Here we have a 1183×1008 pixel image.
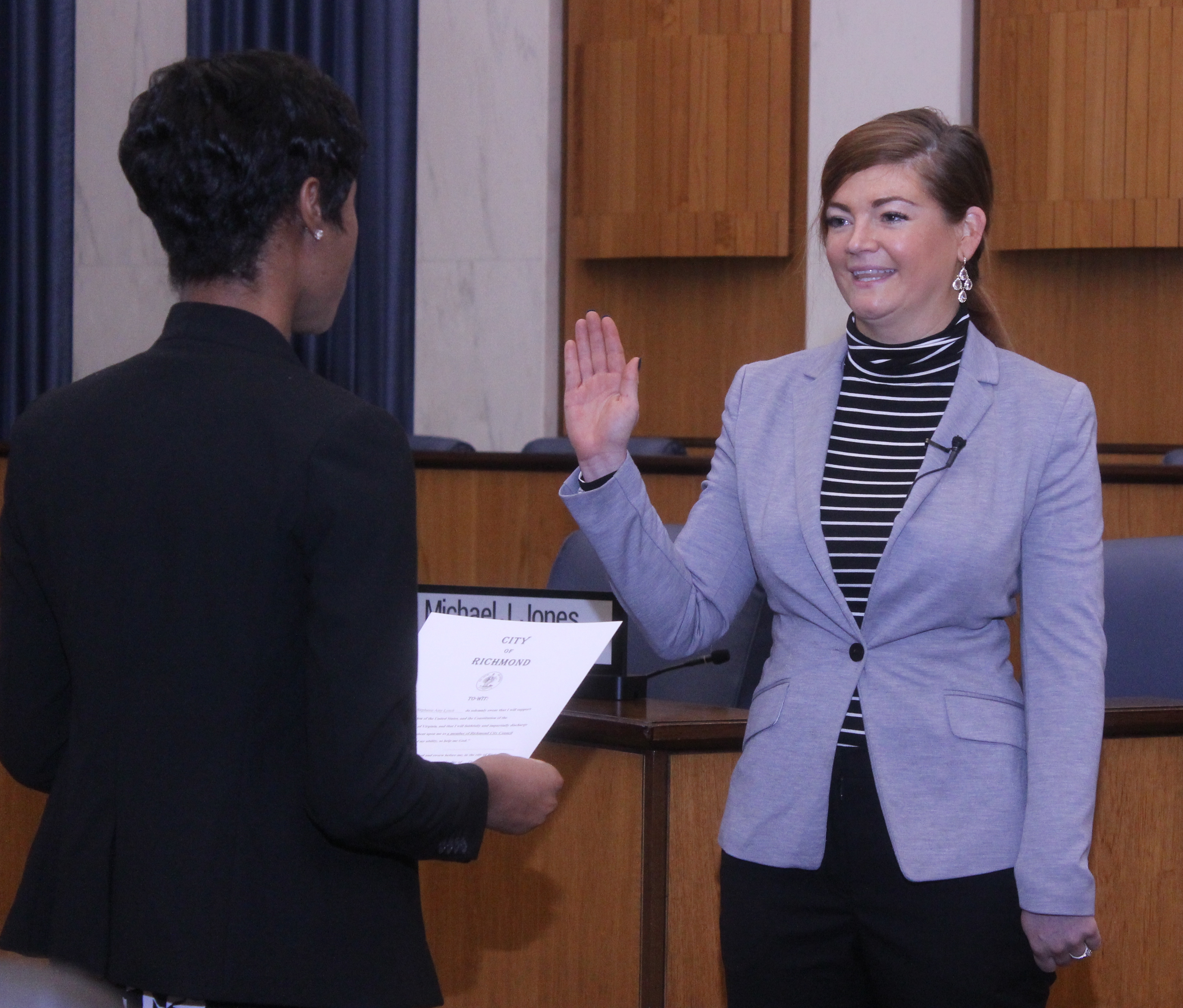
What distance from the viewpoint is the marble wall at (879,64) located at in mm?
5617

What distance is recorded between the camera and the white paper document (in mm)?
1342

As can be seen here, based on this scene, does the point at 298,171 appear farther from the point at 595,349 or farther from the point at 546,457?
the point at 546,457

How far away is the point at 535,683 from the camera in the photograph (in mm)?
1401

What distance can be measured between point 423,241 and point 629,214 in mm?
923

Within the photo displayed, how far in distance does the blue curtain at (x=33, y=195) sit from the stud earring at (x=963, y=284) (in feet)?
17.9

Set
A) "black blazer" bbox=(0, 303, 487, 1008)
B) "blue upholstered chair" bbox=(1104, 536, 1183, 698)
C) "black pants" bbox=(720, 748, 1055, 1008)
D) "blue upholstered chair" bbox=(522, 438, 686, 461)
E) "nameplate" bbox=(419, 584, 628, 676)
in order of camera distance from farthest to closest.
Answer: "blue upholstered chair" bbox=(522, 438, 686, 461) → "blue upholstered chair" bbox=(1104, 536, 1183, 698) → "nameplate" bbox=(419, 584, 628, 676) → "black pants" bbox=(720, 748, 1055, 1008) → "black blazer" bbox=(0, 303, 487, 1008)

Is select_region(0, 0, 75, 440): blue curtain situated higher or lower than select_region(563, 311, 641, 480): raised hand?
higher

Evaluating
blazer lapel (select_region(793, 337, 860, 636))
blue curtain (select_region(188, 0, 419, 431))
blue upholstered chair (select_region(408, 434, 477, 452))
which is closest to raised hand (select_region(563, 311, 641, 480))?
blazer lapel (select_region(793, 337, 860, 636))

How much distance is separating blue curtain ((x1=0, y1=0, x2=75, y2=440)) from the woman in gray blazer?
538 cm

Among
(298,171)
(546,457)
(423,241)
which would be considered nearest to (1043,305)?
(423,241)

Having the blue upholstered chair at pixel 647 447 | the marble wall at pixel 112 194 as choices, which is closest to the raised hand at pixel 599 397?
the blue upholstered chair at pixel 647 447

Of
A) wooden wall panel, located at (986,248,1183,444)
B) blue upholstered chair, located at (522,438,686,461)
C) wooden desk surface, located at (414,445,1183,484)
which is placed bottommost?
wooden desk surface, located at (414,445,1183,484)

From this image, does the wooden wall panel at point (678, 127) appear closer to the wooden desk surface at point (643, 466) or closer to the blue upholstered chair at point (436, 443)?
the blue upholstered chair at point (436, 443)

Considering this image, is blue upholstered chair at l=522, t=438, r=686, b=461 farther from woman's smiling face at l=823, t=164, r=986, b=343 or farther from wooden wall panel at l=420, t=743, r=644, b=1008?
woman's smiling face at l=823, t=164, r=986, b=343
